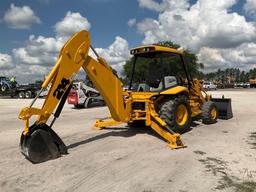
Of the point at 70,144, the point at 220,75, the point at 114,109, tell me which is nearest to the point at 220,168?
the point at 114,109

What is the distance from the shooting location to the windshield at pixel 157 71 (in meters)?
9.93

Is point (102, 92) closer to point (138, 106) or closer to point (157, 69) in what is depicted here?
point (138, 106)

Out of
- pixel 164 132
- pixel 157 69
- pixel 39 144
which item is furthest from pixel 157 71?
pixel 39 144

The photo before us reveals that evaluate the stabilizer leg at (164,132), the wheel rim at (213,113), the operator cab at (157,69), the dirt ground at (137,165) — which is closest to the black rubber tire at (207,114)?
the wheel rim at (213,113)

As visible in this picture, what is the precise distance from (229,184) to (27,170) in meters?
3.72

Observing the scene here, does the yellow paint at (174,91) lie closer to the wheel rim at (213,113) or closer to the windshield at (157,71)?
the windshield at (157,71)

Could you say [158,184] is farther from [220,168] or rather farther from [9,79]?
[9,79]

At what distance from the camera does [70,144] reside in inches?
345

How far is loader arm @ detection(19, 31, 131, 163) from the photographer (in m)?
6.95

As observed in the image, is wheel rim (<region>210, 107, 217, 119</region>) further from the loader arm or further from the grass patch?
the grass patch

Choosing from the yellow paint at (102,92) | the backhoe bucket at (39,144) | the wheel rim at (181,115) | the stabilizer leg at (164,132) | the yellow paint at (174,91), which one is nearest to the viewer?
the backhoe bucket at (39,144)

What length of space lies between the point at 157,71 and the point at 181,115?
1.51 m

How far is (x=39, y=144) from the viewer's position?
7008 millimetres

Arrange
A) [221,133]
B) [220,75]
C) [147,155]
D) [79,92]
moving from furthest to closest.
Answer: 1. [220,75]
2. [79,92]
3. [221,133]
4. [147,155]
